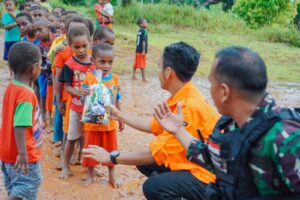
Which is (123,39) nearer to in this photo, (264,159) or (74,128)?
(74,128)

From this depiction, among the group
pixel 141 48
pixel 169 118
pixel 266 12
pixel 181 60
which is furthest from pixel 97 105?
pixel 266 12

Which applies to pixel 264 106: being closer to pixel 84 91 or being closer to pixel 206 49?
pixel 84 91

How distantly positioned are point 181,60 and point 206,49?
12534 mm

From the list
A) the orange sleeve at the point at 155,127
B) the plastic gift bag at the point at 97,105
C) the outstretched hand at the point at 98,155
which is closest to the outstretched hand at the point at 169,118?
the outstretched hand at the point at 98,155

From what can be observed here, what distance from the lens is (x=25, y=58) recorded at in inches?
127

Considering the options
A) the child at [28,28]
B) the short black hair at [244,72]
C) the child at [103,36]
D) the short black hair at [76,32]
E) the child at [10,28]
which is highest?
the short black hair at [244,72]

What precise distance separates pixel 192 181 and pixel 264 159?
3.64 ft

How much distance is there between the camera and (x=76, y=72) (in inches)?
178

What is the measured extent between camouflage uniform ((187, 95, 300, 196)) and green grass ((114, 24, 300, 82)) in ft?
28.9

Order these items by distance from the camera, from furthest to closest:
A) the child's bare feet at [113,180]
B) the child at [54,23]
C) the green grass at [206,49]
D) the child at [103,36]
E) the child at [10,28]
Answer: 1. the green grass at [206,49]
2. the child at [10,28]
3. the child at [54,23]
4. the child at [103,36]
5. the child's bare feet at [113,180]

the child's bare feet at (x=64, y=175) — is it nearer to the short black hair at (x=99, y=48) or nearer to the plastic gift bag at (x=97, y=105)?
the plastic gift bag at (x=97, y=105)

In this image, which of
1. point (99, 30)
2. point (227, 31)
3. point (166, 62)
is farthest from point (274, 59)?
point (166, 62)

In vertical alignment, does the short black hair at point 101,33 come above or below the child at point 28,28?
above

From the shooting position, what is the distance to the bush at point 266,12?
23.0 m
